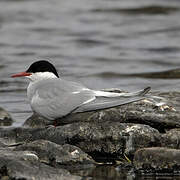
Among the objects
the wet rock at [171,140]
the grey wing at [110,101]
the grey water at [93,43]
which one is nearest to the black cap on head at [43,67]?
the grey water at [93,43]

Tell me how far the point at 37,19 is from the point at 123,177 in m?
12.2

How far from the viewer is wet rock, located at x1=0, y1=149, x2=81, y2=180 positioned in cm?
506

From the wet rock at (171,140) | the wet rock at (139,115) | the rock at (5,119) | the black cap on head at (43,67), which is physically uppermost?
the black cap on head at (43,67)

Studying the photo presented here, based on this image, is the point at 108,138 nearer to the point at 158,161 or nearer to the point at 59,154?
the point at 59,154

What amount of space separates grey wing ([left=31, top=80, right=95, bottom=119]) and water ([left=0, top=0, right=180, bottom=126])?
1.39 meters

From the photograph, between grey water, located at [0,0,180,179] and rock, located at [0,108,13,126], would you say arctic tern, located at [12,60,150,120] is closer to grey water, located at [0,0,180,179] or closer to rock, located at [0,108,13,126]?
rock, located at [0,108,13,126]

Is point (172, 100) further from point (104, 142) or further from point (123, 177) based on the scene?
point (123, 177)

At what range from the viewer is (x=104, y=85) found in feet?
35.9

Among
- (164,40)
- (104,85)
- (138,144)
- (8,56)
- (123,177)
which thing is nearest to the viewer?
(123,177)

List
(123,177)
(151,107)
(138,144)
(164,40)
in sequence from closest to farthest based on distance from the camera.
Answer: (123,177)
(138,144)
(151,107)
(164,40)

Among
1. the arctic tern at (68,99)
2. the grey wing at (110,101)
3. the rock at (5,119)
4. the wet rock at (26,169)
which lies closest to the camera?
the wet rock at (26,169)

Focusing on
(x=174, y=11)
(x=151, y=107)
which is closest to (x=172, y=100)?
(x=151, y=107)

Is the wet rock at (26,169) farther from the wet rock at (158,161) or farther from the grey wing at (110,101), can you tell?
the grey wing at (110,101)

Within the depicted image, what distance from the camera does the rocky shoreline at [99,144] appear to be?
532 centimetres
